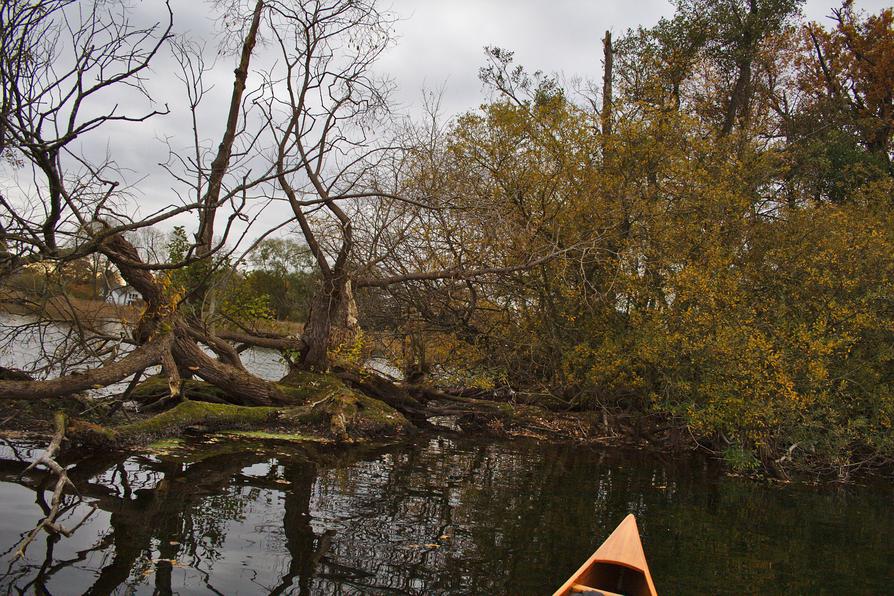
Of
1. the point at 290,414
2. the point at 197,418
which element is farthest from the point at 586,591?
the point at 290,414

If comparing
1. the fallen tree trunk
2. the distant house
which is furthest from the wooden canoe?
the distant house

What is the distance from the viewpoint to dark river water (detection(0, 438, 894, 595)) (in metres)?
5.95

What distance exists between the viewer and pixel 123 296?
11391mm

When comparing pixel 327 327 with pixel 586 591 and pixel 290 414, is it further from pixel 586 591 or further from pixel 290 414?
pixel 586 591

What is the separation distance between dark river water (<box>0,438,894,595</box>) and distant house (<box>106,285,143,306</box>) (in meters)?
2.77

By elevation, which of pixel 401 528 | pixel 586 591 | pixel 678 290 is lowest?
pixel 401 528

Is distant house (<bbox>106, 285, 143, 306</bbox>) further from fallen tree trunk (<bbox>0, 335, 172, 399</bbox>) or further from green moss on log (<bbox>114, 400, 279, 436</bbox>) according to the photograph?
green moss on log (<bbox>114, 400, 279, 436</bbox>)

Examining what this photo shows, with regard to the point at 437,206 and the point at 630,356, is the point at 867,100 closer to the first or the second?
the point at 630,356

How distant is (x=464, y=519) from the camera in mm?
8273

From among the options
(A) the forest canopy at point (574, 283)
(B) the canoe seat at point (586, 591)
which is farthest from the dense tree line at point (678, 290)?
(B) the canoe seat at point (586, 591)

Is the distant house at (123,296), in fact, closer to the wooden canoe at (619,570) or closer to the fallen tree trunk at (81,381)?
the fallen tree trunk at (81,381)

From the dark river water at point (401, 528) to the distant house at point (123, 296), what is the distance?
2.77m

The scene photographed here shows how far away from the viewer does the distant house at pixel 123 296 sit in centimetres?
1120

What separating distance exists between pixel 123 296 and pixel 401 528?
644cm
